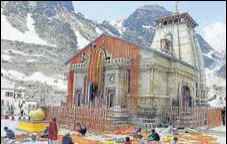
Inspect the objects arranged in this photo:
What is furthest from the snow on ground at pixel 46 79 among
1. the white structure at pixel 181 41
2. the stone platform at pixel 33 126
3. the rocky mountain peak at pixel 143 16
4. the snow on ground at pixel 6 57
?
the rocky mountain peak at pixel 143 16

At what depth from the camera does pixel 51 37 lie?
118 m

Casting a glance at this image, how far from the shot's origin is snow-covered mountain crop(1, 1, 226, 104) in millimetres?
80688

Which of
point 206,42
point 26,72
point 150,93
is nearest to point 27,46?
point 26,72

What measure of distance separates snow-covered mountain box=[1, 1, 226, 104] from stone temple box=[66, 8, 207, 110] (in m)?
32.4

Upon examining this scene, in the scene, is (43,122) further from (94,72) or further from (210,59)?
(210,59)

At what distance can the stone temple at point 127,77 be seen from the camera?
80.1 feet

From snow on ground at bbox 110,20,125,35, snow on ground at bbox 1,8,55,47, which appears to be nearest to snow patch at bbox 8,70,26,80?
snow on ground at bbox 1,8,55,47

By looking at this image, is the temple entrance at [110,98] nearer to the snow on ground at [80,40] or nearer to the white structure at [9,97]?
the white structure at [9,97]

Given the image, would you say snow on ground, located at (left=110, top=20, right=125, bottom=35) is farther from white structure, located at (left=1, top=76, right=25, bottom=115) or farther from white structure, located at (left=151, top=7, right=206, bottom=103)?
white structure, located at (left=151, top=7, right=206, bottom=103)

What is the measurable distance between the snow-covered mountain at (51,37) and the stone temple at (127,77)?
32352 mm

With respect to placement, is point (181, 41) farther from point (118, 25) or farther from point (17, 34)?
point (118, 25)

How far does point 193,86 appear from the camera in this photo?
105 ft

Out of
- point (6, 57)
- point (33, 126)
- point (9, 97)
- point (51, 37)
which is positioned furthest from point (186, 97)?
Result: point (51, 37)

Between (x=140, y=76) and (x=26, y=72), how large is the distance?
208 feet
